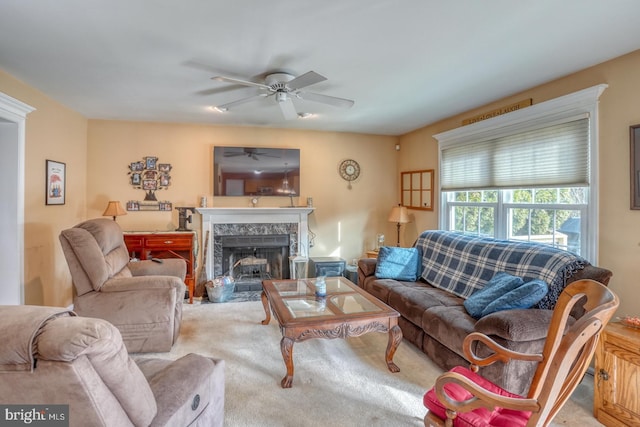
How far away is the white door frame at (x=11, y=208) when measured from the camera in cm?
297

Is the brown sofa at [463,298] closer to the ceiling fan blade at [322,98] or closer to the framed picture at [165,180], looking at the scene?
the ceiling fan blade at [322,98]

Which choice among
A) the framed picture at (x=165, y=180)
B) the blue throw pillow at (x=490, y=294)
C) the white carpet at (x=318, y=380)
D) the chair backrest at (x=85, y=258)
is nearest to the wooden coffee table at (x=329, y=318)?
the white carpet at (x=318, y=380)

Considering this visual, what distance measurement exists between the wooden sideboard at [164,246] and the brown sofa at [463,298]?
2268 mm

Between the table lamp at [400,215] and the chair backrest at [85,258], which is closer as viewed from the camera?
the chair backrest at [85,258]

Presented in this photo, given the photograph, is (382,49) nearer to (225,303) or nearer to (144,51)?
(144,51)

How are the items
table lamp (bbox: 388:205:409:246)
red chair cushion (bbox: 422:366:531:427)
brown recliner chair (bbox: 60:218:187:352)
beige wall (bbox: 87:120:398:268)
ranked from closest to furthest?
1. red chair cushion (bbox: 422:366:531:427)
2. brown recliner chair (bbox: 60:218:187:352)
3. beige wall (bbox: 87:120:398:268)
4. table lamp (bbox: 388:205:409:246)

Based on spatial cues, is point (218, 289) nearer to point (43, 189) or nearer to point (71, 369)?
point (43, 189)

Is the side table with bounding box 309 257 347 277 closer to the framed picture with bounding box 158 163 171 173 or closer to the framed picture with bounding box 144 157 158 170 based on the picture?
the framed picture with bounding box 158 163 171 173

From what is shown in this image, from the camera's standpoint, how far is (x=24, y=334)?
838mm

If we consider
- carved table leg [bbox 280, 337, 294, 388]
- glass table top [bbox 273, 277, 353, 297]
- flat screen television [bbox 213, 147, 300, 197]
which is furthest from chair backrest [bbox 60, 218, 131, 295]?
flat screen television [bbox 213, 147, 300, 197]

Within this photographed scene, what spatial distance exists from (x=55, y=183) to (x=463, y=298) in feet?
15.1

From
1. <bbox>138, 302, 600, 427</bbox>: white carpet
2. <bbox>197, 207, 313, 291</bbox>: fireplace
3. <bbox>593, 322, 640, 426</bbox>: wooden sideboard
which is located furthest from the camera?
<bbox>197, 207, 313, 291</bbox>: fireplace

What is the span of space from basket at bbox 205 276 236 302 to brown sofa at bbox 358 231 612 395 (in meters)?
1.83

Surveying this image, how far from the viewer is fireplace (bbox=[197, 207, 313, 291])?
4.69m
